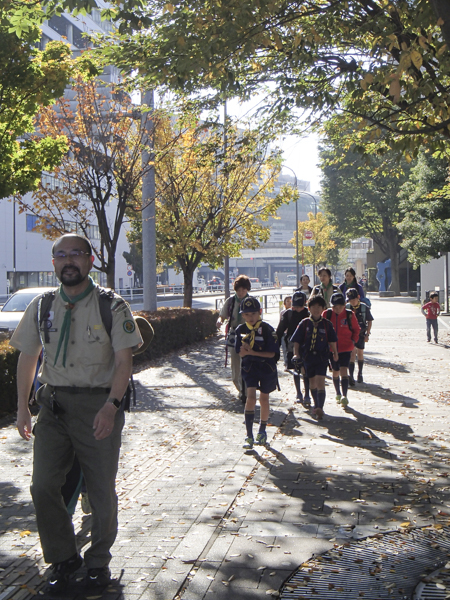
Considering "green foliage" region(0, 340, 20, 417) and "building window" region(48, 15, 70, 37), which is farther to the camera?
"building window" region(48, 15, 70, 37)

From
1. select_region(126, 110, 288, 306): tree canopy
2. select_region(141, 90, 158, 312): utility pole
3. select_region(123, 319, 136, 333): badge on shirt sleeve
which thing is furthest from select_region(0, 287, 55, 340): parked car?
select_region(123, 319, 136, 333): badge on shirt sleeve

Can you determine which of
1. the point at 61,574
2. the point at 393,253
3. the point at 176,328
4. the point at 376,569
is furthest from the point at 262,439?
the point at 393,253

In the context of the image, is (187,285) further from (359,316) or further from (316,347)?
(316,347)

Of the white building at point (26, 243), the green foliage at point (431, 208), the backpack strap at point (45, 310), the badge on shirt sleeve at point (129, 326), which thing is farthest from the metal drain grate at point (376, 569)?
the white building at point (26, 243)

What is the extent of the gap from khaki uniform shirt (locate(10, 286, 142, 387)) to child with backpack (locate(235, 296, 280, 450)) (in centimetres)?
349

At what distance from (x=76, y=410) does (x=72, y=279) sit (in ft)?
2.30

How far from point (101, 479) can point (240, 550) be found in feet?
3.56

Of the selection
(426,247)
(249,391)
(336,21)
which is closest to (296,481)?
(249,391)

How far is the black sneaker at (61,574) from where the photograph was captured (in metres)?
3.78

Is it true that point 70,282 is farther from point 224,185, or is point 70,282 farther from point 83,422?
point 224,185

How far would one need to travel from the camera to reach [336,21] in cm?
901

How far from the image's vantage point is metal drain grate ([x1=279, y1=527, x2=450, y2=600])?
376 centimetres

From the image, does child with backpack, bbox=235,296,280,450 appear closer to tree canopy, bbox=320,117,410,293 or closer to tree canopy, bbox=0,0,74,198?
tree canopy, bbox=0,0,74,198

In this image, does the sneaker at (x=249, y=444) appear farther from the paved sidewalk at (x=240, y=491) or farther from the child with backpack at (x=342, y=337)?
the child with backpack at (x=342, y=337)
